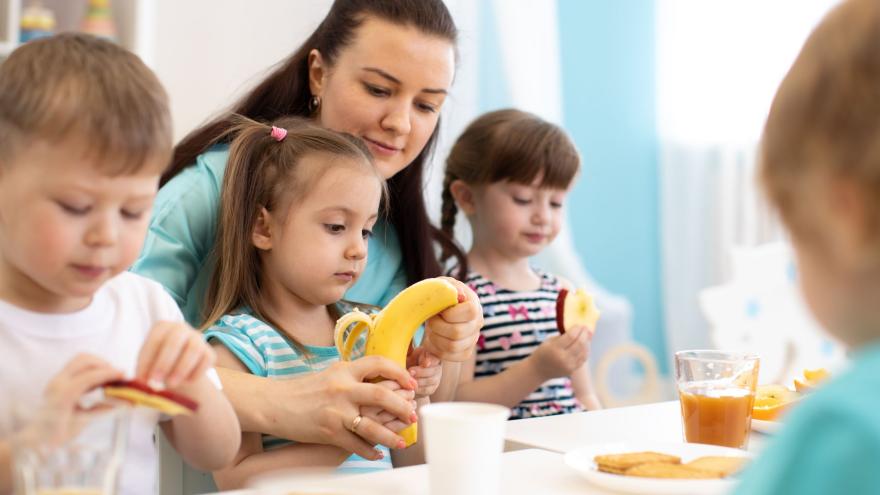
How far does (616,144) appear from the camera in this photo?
412 cm

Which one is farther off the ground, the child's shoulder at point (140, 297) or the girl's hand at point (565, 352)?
the child's shoulder at point (140, 297)

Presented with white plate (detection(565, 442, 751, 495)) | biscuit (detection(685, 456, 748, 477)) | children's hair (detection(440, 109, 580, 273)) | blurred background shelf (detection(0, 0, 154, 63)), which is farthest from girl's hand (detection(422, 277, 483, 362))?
blurred background shelf (detection(0, 0, 154, 63))

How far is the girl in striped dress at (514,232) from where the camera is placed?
234 centimetres

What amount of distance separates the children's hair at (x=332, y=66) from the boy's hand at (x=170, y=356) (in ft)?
3.26

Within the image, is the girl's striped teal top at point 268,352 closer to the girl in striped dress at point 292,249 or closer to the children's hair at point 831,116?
the girl in striped dress at point 292,249

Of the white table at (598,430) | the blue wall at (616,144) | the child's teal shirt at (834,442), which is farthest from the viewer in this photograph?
the blue wall at (616,144)

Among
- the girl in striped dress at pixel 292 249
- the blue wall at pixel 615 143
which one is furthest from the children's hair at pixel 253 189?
the blue wall at pixel 615 143

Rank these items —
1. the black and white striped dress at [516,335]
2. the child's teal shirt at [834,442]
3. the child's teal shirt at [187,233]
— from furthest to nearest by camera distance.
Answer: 1. the black and white striped dress at [516,335]
2. the child's teal shirt at [187,233]
3. the child's teal shirt at [834,442]

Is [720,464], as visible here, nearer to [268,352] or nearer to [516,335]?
[268,352]

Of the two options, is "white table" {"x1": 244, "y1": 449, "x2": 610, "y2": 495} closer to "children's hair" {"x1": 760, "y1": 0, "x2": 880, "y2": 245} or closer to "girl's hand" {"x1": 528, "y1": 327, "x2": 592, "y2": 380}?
"children's hair" {"x1": 760, "y1": 0, "x2": 880, "y2": 245}

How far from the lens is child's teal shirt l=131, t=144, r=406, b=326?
172 cm

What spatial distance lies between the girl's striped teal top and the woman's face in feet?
1.51

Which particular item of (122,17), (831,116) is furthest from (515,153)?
(831,116)

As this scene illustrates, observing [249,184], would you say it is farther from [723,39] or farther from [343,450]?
[723,39]
